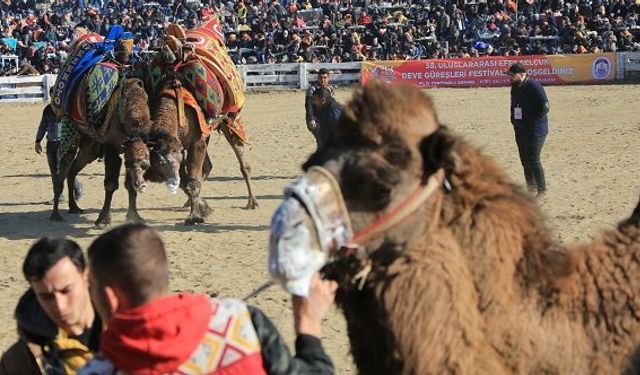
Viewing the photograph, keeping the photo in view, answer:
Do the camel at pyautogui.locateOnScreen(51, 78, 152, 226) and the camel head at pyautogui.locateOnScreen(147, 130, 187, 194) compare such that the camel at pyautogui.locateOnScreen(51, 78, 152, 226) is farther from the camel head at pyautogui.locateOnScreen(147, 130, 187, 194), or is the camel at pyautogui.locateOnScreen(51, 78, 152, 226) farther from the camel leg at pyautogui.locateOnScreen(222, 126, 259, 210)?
the camel leg at pyautogui.locateOnScreen(222, 126, 259, 210)

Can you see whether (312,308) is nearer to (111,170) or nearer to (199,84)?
(199,84)

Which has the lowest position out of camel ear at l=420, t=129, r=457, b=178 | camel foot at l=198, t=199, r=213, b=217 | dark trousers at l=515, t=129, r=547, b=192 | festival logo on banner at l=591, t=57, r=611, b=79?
camel foot at l=198, t=199, r=213, b=217

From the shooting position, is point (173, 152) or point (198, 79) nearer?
point (173, 152)

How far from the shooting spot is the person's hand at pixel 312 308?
2857 millimetres

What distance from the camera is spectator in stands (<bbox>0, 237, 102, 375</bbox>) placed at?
10.3ft

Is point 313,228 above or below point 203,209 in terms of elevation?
above

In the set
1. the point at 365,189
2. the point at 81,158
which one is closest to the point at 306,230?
the point at 365,189

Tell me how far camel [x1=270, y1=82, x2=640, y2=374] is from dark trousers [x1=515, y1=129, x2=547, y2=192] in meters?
8.62

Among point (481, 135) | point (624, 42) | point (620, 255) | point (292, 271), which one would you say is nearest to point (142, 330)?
point (292, 271)

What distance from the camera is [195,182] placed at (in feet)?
37.4

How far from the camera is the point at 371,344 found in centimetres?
300

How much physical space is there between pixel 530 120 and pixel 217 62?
411cm

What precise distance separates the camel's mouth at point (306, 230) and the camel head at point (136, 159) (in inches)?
303

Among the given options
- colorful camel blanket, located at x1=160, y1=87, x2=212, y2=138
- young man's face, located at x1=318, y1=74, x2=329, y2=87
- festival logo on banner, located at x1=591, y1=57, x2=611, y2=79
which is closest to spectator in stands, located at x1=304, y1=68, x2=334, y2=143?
young man's face, located at x1=318, y1=74, x2=329, y2=87
